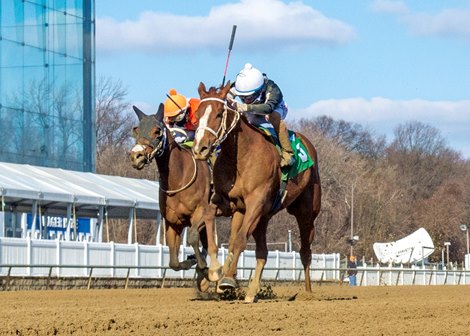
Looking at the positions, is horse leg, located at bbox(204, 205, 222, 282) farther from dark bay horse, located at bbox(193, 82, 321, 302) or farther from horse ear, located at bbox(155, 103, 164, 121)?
horse ear, located at bbox(155, 103, 164, 121)

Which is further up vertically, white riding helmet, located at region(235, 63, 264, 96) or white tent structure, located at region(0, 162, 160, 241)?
white riding helmet, located at region(235, 63, 264, 96)

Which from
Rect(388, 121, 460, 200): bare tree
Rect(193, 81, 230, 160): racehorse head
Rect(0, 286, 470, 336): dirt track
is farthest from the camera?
Rect(388, 121, 460, 200): bare tree

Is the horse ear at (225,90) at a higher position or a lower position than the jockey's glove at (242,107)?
higher

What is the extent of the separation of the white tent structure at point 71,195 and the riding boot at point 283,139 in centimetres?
1696

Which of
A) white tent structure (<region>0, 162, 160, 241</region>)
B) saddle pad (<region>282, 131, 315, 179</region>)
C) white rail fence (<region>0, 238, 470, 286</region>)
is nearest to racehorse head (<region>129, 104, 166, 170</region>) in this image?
saddle pad (<region>282, 131, 315, 179</region>)

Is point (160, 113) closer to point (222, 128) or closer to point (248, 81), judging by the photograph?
point (248, 81)

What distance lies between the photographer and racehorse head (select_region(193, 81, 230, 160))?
42.8 feet

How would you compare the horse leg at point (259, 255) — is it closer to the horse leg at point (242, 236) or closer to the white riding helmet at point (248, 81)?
the horse leg at point (242, 236)

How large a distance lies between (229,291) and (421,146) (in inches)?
3555

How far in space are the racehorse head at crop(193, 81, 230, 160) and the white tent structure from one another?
18.0m

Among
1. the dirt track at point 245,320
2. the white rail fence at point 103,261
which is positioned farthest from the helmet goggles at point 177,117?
the white rail fence at point 103,261

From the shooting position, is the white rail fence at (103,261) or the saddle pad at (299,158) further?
the white rail fence at (103,261)

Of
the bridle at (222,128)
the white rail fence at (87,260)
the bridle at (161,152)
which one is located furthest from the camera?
the white rail fence at (87,260)

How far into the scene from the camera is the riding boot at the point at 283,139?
14711mm
